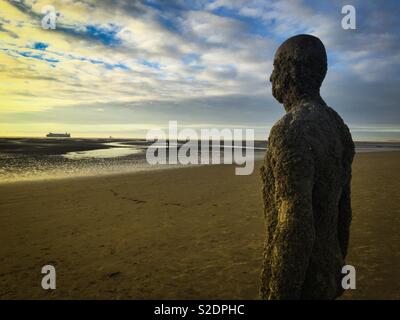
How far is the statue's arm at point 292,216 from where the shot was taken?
193 centimetres

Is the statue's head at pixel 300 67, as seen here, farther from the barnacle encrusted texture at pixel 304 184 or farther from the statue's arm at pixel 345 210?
the statue's arm at pixel 345 210

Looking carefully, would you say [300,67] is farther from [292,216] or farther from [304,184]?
[292,216]

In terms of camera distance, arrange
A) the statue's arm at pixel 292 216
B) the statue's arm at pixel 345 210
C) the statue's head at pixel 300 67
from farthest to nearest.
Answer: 1. the statue's arm at pixel 345 210
2. the statue's head at pixel 300 67
3. the statue's arm at pixel 292 216

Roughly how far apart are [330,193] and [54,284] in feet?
17.5

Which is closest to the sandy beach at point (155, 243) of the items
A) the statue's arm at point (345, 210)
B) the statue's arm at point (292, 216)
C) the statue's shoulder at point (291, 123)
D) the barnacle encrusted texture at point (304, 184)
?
the statue's arm at point (345, 210)

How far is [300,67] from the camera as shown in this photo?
236 cm

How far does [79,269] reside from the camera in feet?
19.9

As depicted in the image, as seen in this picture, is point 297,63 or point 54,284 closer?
point 297,63

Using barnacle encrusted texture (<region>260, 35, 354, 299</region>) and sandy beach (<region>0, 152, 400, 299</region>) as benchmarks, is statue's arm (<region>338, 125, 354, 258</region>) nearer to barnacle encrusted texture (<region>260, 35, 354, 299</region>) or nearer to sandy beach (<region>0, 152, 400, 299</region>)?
barnacle encrusted texture (<region>260, 35, 354, 299</region>)

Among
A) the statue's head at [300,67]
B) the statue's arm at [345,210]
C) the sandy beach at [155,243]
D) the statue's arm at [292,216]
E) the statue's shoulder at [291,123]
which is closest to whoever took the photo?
the statue's arm at [292,216]

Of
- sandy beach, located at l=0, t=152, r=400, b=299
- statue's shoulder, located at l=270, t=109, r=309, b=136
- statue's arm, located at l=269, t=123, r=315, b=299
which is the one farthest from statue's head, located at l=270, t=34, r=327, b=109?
sandy beach, located at l=0, t=152, r=400, b=299

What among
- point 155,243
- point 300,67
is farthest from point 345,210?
point 155,243
